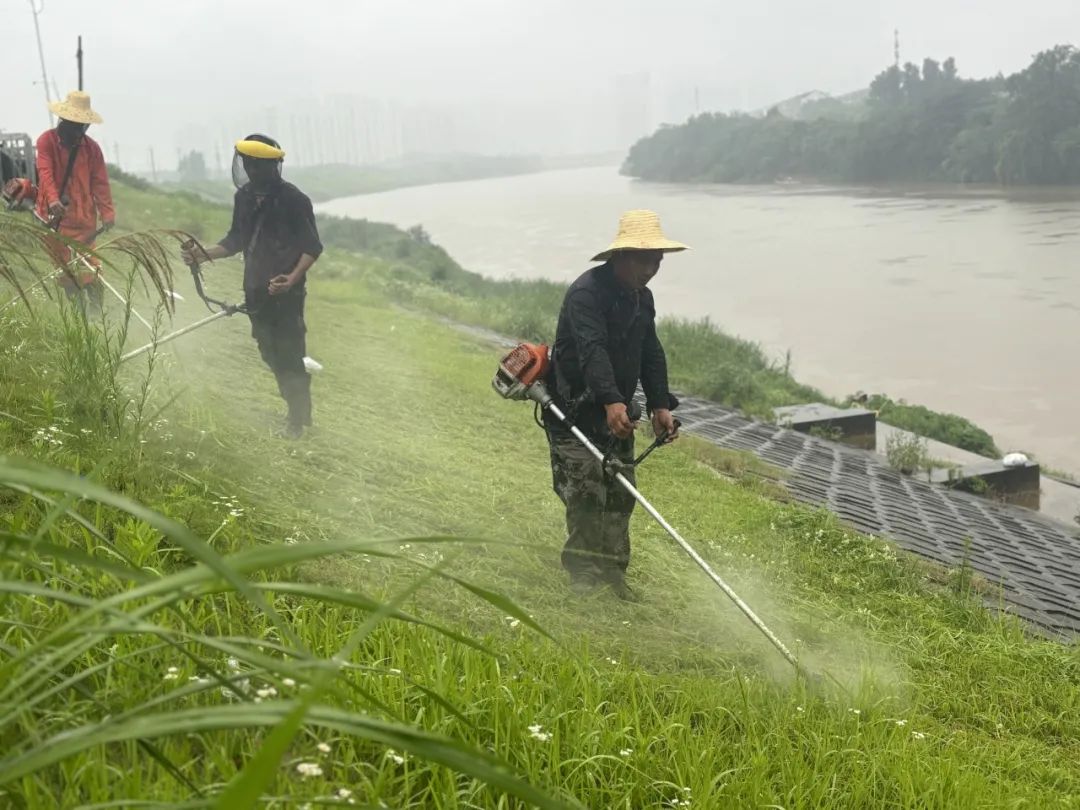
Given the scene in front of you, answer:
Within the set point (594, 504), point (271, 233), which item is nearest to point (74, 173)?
point (271, 233)

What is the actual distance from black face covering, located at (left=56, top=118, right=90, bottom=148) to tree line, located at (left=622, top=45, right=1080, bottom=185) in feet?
198

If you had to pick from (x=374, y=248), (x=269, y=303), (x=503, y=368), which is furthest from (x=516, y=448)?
(x=374, y=248)

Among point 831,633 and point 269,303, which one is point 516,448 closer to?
point 269,303

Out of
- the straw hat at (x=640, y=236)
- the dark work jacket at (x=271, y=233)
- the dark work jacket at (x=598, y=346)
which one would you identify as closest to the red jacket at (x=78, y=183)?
the dark work jacket at (x=271, y=233)

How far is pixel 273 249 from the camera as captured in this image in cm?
723

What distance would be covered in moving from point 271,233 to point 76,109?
1.92 metres

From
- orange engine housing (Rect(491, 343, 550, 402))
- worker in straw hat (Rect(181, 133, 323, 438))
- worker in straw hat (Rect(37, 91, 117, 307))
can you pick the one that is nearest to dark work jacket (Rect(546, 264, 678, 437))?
orange engine housing (Rect(491, 343, 550, 402))

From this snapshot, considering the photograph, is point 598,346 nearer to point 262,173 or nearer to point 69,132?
point 262,173

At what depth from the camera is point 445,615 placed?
423 centimetres

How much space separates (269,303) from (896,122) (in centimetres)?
7247

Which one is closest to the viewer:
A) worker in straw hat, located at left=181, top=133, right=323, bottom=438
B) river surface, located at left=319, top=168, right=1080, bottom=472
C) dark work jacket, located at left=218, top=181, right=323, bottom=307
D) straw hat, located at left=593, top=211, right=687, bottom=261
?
straw hat, located at left=593, top=211, right=687, bottom=261

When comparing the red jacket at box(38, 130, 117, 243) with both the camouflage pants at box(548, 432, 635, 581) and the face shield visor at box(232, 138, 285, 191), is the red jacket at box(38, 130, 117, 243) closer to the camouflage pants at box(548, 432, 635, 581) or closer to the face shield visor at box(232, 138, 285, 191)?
the face shield visor at box(232, 138, 285, 191)

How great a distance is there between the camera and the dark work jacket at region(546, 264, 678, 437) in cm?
531

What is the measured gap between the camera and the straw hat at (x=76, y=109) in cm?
770
